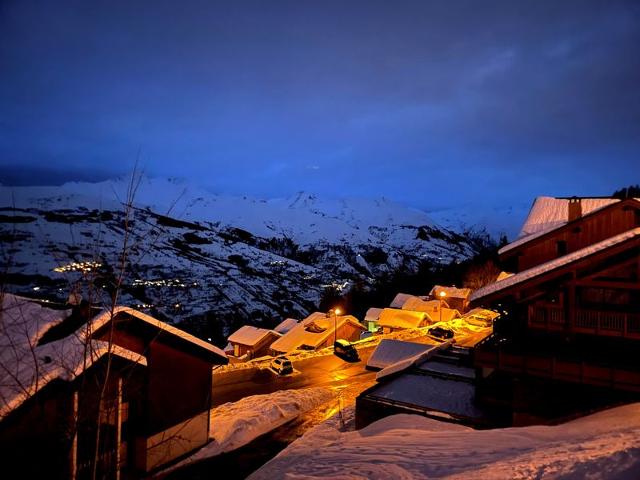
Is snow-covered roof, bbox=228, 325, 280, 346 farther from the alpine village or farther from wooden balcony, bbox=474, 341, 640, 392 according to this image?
wooden balcony, bbox=474, 341, 640, 392

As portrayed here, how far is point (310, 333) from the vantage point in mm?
42531

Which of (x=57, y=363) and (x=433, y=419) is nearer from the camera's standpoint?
(x=57, y=363)

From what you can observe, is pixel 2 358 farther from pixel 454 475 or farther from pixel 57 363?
pixel 454 475

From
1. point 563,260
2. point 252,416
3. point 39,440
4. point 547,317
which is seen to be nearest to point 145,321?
point 39,440

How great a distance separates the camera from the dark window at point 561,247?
17.0m

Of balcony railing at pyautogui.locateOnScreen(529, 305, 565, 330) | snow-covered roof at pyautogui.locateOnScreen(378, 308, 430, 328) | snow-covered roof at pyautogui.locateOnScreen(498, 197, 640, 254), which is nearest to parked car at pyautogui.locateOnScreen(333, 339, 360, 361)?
snow-covered roof at pyautogui.locateOnScreen(378, 308, 430, 328)

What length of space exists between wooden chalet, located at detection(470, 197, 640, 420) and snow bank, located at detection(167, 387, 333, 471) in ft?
30.0

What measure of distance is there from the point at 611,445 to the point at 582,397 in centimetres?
709

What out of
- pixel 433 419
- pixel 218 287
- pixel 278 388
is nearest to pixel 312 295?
pixel 218 287

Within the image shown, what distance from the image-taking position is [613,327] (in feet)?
45.7

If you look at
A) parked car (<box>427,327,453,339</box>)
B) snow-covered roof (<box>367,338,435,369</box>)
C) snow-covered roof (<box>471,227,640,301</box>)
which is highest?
snow-covered roof (<box>471,227,640,301</box>)

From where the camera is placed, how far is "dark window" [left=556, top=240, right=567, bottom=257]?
55.8 ft

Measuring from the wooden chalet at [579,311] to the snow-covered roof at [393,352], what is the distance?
7.84 m

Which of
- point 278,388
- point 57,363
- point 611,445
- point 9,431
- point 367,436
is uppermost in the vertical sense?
point 57,363
